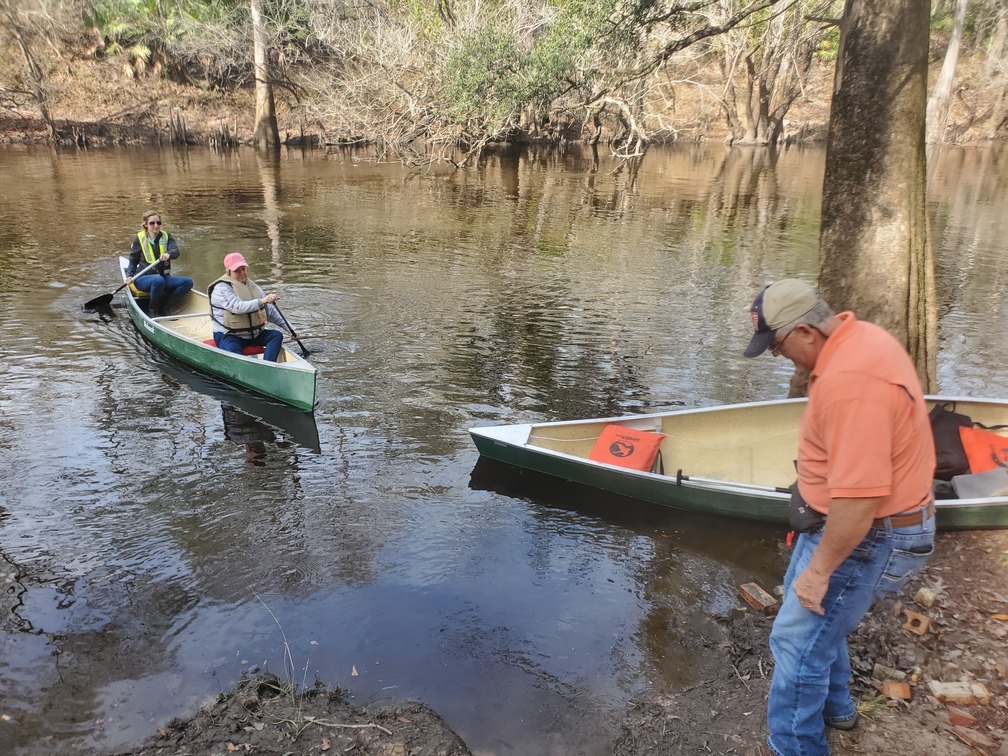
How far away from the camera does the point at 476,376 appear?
9.36 m

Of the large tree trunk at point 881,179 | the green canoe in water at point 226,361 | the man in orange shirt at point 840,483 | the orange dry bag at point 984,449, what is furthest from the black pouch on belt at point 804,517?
the green canoe in water at point 226,361

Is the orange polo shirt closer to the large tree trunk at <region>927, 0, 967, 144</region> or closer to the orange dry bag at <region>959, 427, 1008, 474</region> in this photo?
the orange dry bag at <region>959, 427, 1008, 474</region>

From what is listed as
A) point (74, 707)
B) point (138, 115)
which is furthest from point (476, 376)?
point (138, 115)

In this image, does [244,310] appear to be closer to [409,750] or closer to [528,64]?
[409,750]

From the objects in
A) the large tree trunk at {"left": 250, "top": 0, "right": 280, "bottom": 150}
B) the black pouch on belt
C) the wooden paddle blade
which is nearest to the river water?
the wooden paddle blade

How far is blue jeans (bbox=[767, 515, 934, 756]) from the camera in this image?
272 centimetres

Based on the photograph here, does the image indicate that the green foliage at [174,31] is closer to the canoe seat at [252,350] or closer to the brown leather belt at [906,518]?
the canoe seat at [252,350]

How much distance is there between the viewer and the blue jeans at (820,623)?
2717mm

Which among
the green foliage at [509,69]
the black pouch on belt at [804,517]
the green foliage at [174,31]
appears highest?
the green foliage at [174,31]

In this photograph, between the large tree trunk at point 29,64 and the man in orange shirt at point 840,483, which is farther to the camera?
the large tree trunk at point 29,64

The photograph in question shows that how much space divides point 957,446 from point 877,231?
6.09 ft

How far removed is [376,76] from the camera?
93.9ft

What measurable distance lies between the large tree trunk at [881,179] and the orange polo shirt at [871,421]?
4.02m

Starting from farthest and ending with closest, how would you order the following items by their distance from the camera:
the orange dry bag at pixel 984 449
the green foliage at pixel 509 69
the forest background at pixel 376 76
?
the forest background at pixel 376 76, the green foliage at pixel 509 69, the orange dry bag at pixel 984 449
